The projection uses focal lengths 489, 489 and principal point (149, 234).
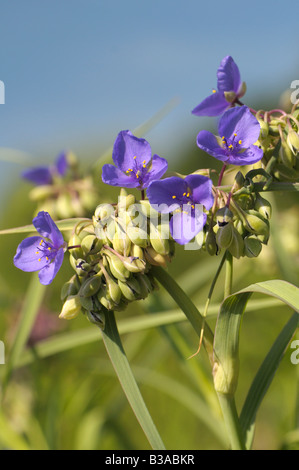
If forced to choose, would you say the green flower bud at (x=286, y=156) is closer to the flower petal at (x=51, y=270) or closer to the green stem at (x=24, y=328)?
the flower petal at (x=51, y=270)

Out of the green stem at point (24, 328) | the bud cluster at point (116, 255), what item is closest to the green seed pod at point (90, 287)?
the bud cluster at point (116, 255)

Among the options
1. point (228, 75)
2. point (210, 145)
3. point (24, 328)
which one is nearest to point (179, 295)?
point (210, 145)

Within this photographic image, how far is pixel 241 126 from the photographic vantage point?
20.4 inches

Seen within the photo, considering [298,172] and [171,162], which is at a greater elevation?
[298,172]

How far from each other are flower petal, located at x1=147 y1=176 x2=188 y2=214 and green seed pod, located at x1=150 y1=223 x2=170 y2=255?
0.02m

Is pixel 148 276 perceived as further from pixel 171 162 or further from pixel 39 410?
pixel 171 162

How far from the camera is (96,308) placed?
52 centimetres

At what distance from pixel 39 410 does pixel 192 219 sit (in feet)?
3.09

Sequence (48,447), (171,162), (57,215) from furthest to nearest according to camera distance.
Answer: (171,162) < (48,447) < (57,215)

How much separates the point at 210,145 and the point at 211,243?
0.10m

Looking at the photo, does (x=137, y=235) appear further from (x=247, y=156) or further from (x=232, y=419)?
(x=232, y=419)

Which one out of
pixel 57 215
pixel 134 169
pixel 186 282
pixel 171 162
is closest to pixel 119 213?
pixel 134 169

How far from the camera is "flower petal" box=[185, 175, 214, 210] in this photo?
49 cm

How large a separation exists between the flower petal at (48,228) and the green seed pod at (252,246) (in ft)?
0.65
